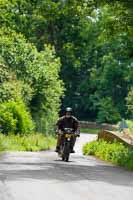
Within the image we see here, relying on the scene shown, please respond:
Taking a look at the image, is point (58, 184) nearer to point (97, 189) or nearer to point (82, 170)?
point (97, 189)

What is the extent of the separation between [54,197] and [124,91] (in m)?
71.3

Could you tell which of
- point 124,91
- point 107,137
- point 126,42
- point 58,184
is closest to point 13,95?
point 107,137

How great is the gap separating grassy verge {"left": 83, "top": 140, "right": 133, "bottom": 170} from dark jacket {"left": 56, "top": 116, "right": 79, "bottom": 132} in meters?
1.73

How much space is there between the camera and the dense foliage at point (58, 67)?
151 feet

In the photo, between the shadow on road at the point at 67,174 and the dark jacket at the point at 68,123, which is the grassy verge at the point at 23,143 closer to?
the dark jacket at the point at 68,123

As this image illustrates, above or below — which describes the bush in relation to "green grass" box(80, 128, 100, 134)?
above

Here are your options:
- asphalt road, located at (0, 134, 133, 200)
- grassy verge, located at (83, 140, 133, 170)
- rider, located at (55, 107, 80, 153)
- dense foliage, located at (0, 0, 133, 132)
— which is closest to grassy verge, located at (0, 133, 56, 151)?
dense foliage, located at (0, 0, 133, 132)

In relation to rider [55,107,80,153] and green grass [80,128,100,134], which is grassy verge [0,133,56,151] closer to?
rider [55,107,80,153]

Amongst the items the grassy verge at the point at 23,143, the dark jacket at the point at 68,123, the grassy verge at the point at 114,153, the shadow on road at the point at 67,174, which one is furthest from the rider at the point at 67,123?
the grassy verge at the point at 23,143

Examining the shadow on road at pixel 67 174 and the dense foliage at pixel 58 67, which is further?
the dense foliage at pixel 58 67

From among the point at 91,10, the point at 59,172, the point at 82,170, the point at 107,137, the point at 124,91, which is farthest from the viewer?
the point at 124,91

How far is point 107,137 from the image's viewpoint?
32406mm

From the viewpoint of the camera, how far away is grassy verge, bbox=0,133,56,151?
3514 cm

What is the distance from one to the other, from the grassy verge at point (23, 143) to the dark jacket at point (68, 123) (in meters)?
8.22
